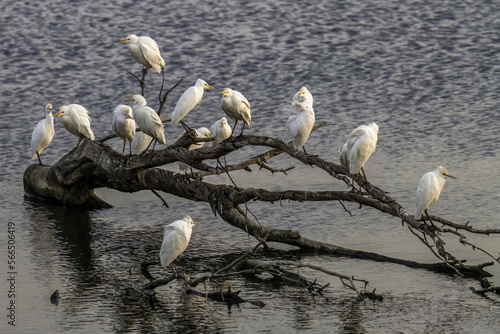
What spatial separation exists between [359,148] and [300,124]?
2.61ft

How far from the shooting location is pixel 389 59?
21969mm

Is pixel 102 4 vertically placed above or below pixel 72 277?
above

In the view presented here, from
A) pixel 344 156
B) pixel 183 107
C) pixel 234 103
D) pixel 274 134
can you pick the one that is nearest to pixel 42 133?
pixel 183 107

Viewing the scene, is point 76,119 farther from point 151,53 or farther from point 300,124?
point 300,124

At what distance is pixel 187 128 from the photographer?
512 inches

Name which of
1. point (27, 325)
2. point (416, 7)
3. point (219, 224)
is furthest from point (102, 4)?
point (27, 325)

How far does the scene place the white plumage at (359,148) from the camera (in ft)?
36.2

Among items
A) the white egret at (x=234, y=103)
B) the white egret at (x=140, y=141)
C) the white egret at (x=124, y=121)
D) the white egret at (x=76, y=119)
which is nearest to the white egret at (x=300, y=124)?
the white egret at (x=234, y=103)

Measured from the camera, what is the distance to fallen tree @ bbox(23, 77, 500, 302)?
35.8ft

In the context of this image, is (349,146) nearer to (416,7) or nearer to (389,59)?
(389,59)

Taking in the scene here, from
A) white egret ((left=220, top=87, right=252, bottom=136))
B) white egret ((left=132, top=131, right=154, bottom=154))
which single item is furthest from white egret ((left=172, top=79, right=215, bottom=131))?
white egret ((left=132, top=131, right=154, bottom=154))

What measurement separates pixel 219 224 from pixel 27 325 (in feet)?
14.3

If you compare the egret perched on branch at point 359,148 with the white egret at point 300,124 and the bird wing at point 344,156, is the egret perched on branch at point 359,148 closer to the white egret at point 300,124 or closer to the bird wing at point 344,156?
the bird wing at point 344,156

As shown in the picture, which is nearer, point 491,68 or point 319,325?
point 319,325
